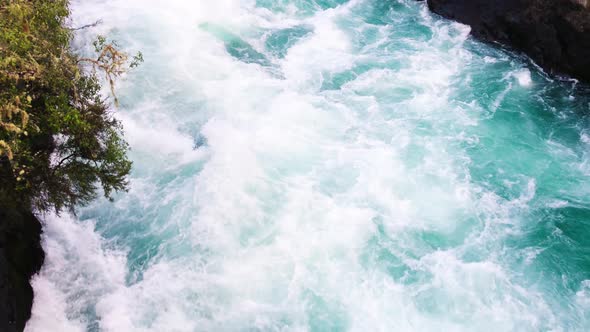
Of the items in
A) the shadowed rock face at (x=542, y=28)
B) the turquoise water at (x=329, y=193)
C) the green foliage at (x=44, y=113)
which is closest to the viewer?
the green foliage at (x=44, y=113)

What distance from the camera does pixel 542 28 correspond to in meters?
21.9

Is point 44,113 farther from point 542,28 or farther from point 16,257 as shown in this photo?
point 542,28

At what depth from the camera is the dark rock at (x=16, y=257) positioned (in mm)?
11102

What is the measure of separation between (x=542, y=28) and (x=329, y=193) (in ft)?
46.9

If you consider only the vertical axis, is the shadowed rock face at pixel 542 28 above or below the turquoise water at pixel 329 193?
above

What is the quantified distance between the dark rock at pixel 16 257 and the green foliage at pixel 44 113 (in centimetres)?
67

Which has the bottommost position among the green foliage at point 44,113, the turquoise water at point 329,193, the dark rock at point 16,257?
the turquoise water at point 329,193

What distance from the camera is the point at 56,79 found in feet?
34.4

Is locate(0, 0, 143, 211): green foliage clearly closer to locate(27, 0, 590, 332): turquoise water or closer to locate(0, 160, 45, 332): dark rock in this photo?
locate(0, 160, 45, 332): dark rock

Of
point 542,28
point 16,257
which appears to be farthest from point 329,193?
point 542,28

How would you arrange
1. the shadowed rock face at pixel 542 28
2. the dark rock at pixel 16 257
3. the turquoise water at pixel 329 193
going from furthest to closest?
1. the shadowed rock face at pixel 542 28
2. the turquoise water at pixel 329 193
3. the dark rock at pixel 16 257

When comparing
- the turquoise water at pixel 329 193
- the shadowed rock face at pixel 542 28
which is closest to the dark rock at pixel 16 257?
the turquoise water at pixel 329 193

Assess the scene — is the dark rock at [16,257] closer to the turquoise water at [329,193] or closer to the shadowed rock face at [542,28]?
the turquoise water at [329,193]

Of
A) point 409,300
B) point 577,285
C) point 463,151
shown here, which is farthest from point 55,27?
point 577,285
